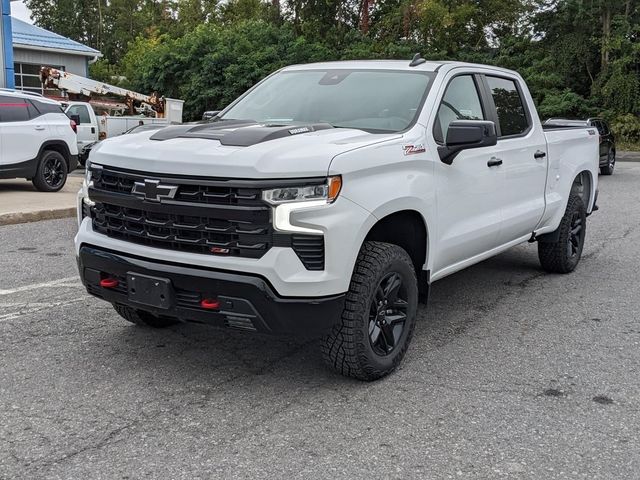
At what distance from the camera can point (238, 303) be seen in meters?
3.53

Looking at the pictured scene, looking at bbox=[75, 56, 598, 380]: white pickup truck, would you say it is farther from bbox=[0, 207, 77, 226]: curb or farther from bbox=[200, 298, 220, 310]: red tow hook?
bbox=[0, 207, 77, 226]: curb

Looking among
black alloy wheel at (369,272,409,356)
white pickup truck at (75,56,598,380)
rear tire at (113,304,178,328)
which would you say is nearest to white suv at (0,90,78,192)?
white pickup truck at (75,56,598,380)

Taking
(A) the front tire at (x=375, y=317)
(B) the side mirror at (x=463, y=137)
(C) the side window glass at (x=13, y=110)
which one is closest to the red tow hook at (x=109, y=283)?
(A) the front tire at (x=375, y=317)

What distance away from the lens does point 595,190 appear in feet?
24.3

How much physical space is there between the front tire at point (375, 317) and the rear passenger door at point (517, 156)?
1.54 m

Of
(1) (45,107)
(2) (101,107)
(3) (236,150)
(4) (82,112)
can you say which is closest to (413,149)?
(3) (236,150)

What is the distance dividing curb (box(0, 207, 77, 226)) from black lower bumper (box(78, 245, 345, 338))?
22.2 feet

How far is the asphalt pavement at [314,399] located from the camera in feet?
10.3

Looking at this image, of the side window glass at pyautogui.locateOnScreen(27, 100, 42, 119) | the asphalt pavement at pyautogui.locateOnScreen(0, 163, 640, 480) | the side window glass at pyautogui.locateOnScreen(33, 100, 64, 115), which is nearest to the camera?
the asphalt pavement at pyautogui.locateOnScreen(0, 163, 640, 480)

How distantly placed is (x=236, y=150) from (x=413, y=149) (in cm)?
114

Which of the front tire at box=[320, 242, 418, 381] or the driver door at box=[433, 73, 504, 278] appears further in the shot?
the driver door at box=[433, 73, 504, 278]

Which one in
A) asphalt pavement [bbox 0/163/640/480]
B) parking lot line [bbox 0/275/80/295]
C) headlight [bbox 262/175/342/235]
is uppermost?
headlight [bbox 262/175/342/235]

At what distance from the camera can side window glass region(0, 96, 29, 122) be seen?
11.8m

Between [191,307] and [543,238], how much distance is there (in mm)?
4117
